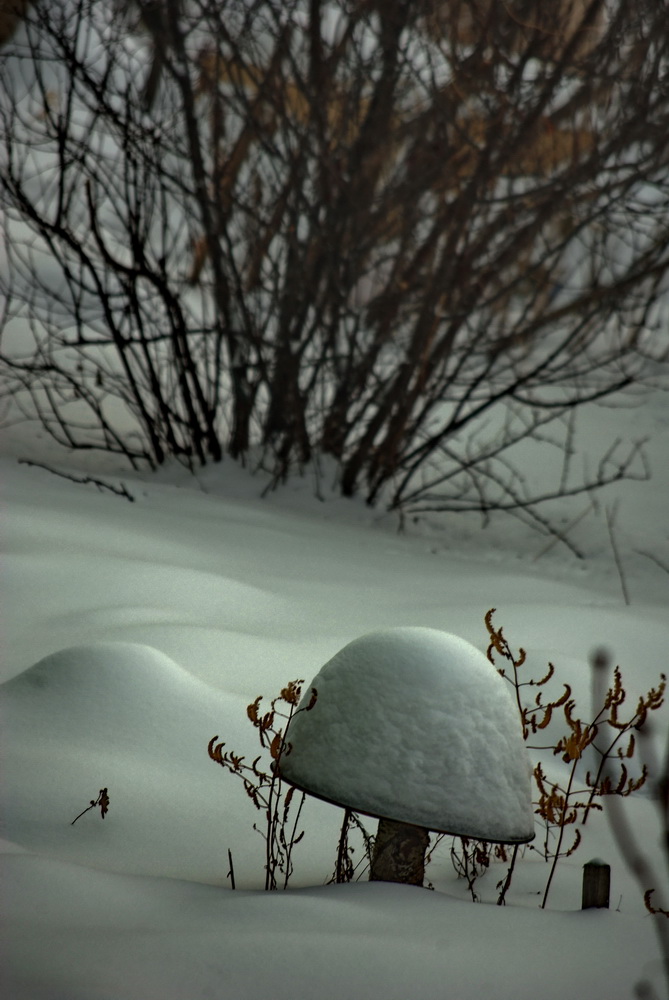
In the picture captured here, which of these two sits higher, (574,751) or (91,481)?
(91,481)

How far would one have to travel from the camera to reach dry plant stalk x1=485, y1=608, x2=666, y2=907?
5.72 feet

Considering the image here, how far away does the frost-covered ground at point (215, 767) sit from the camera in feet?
4.87

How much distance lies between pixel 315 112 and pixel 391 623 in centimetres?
296

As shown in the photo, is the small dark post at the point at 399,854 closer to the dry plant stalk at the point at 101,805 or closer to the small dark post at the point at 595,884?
the small dark post at the point at 595,884

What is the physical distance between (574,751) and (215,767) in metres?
0.91

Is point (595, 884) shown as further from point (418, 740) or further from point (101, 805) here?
point (101, 805)

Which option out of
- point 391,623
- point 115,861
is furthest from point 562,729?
point 115,861

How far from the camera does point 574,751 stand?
5.61ft

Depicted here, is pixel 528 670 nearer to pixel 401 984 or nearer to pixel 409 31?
pixel 401 984

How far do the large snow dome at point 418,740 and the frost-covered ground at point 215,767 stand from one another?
0.19m

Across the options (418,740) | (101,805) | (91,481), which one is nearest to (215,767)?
(101,805)

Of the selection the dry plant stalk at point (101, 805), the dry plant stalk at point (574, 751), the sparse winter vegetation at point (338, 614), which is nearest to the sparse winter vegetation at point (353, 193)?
the sparse winter vegetation at point (338, 614)

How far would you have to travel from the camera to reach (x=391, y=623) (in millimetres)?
3473

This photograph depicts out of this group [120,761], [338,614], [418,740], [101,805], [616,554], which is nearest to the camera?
[418,740]
